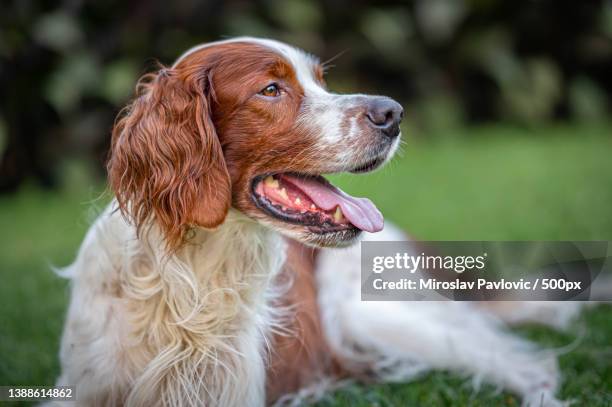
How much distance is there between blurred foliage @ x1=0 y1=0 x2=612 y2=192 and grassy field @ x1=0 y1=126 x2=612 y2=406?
18.5 inches

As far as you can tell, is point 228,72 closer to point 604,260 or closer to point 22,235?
point 604,260

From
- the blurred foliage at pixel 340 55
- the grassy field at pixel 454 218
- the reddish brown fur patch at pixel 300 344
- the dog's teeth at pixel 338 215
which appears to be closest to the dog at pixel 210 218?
the dog's teeth at pixel 338 215

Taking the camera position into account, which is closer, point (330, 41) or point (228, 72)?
point (228, 72)

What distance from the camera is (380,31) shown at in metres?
8.60

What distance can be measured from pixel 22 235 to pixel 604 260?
479 cm

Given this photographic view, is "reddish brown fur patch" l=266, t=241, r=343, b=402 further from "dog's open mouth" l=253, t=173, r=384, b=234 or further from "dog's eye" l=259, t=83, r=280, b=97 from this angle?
"dog's eye" l=259, t=83, r=280, b=97

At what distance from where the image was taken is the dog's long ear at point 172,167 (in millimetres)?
2449

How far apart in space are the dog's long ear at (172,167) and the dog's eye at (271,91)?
0.23 m

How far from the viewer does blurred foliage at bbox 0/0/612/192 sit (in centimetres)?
761

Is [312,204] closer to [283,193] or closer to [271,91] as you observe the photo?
[283,193]

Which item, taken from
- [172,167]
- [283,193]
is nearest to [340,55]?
[283,193]

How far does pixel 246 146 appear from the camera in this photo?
2.59 metres

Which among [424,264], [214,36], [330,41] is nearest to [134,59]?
[214,36]

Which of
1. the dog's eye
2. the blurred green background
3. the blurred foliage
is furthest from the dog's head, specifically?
the blurred foliage
